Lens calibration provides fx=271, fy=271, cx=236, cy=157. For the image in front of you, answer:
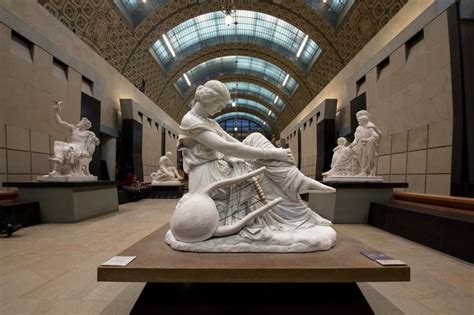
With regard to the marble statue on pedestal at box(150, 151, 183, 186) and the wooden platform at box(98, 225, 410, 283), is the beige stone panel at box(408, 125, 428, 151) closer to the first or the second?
the wooden platform at box(98, 225, 410, 283)

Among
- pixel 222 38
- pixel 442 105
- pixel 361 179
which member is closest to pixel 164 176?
pixel 361 179

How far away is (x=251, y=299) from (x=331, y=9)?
16.3 meters

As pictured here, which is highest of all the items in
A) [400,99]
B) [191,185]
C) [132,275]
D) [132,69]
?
[132,69]

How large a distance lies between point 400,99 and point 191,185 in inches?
328

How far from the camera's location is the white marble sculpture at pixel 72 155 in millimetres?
6445

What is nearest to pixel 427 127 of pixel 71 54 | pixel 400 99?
pixel 400 99

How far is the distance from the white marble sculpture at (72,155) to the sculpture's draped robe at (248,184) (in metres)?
5.14

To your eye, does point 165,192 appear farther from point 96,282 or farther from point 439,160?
point 439,160

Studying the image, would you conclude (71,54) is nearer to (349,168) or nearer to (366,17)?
(349,168)

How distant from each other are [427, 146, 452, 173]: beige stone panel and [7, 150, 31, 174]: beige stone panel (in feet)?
35.4

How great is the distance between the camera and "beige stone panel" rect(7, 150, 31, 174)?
22.8 ft

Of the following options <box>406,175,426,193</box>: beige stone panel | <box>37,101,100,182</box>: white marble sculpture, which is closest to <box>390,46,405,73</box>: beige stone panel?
<box>406,175,426,193</box>: beige stone panel

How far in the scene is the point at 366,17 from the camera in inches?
466

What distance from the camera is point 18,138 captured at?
7215 millimetres
